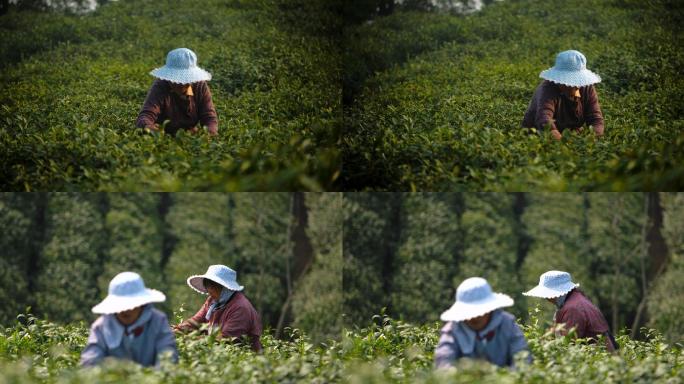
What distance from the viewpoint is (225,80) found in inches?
407

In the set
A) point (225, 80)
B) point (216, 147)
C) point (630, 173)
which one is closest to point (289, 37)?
point (225, 80)

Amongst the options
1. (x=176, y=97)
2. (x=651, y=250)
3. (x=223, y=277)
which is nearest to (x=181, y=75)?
(x=176, y=97)

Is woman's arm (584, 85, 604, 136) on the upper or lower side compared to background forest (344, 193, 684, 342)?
upper

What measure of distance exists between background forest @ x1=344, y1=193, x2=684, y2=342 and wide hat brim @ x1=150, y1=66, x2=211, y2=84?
2.01 meters

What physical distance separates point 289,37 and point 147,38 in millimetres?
1300

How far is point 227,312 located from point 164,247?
4076 mm

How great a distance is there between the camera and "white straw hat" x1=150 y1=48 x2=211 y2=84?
9363 mm

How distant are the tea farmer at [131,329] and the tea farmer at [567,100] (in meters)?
3.64

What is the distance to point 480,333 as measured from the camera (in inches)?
297

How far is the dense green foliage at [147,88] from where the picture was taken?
925 cm

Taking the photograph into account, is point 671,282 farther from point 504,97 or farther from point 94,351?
point 94,351

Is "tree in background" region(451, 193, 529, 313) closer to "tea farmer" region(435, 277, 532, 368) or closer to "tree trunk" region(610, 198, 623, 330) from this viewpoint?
"tree trunk" region(610, 198, 623, 330)

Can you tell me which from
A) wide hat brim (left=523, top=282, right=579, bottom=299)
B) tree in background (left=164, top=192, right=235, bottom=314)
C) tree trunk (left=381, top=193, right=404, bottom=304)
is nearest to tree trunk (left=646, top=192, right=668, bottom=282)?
tree trunk (left=381, top=193, right=404, bottom=304)

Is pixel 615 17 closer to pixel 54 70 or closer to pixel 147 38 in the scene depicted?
pixel 147 38
